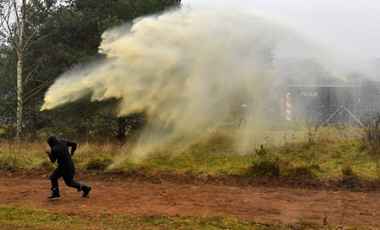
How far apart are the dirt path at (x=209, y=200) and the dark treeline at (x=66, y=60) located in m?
4.63

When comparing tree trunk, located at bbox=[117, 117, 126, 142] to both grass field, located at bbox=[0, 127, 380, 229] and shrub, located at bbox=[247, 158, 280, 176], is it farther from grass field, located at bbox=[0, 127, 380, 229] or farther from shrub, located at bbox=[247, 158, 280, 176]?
shrub, located at bbox=[247, 158, 280, 176]

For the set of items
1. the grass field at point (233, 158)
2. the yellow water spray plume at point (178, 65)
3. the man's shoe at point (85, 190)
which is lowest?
the man's shoe at point (85, 190)

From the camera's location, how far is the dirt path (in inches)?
269

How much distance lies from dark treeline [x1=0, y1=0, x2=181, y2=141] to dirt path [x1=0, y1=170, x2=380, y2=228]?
463 centimetres

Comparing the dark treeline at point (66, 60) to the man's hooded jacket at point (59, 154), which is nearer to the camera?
the man's hooded jacket at point (59, 154)

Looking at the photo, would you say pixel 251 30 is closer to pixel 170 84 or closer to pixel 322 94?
pixel 170 84

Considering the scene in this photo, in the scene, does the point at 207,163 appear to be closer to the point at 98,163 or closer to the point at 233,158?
the point at 233,158

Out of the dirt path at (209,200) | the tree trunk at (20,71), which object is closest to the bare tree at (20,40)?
the tree trunk at (20,71)

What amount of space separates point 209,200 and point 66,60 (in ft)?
32.0

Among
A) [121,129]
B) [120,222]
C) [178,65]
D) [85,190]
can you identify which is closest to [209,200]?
[120,222]

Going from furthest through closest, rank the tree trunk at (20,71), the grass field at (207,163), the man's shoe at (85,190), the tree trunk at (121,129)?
the tree trunk at (20,71) → the tree trunk at (121,129) → the man's shoe at (85,190) → the grass field at (207,163)

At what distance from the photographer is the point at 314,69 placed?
2203 centimetres

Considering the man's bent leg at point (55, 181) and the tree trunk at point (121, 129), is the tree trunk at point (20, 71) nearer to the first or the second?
the tree trunk at point (121, 129)

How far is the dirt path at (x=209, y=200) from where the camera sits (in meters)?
6.84
